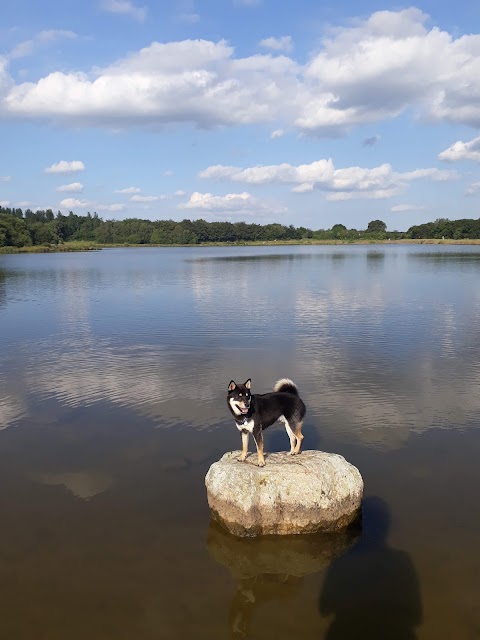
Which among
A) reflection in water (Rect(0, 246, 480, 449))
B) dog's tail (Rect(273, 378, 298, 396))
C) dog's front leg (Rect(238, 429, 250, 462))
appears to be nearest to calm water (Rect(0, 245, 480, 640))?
reflection in water (Rect(0, 246, 480, 449))

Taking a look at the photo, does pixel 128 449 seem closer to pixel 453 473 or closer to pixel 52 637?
pixel 52 637

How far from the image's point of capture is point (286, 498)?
8859mm

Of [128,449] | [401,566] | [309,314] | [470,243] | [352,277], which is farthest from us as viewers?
[470,243]

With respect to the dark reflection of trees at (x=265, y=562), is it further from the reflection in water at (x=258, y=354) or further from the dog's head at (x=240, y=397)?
the reflection in water at (x=258, y=354)

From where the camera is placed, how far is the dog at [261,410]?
29.6 ft

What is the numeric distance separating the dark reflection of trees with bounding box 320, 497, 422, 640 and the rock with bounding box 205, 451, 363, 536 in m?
0.66

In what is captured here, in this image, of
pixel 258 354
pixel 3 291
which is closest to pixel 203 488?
pixel 258 354

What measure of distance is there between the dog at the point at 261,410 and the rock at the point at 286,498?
1.68 ft

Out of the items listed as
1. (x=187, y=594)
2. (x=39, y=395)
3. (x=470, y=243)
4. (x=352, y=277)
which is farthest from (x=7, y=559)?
(x=470, y=243)

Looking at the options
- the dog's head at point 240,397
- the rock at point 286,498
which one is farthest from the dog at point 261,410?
the rock at point 286,498

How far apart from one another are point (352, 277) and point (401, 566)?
50996mm

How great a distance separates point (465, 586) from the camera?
760 cm

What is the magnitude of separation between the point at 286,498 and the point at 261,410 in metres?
1.62

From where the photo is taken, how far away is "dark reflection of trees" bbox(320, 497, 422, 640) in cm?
693
